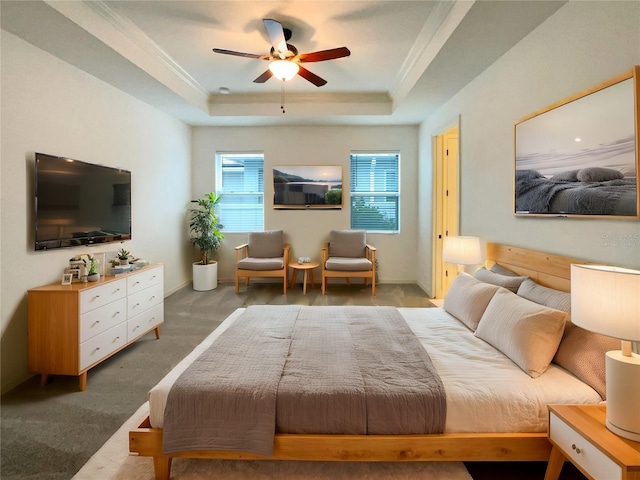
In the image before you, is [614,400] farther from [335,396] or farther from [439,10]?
[439,10]

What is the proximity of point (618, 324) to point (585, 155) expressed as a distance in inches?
43.1

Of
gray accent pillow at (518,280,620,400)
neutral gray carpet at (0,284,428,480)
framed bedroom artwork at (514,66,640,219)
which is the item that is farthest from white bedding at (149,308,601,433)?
framed bedroom artwork at (514,66,640,219)

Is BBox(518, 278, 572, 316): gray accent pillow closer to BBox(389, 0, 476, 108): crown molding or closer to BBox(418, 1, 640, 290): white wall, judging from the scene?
BBox(418, 1, 640, 290): white wall

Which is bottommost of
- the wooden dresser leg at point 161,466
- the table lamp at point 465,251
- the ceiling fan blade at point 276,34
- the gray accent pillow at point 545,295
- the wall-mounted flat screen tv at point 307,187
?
the wooden dresser leg at point 161,466

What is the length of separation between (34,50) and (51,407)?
263 cm

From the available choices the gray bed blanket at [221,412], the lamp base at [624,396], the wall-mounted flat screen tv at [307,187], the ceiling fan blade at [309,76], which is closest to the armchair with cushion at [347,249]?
the wall-mounted flat screen tv at [307,187]

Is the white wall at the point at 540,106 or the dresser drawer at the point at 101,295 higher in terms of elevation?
the white wall at the point at 540,106

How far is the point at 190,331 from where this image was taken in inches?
130

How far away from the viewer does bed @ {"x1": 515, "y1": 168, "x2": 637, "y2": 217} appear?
1.56 meters

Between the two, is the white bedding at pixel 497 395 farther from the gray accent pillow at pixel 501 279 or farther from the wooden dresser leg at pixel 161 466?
the gray accent pillow at pixel 501 279

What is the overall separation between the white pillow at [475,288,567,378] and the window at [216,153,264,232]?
4.32m

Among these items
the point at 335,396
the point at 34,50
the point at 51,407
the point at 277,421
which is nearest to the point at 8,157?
the point at 34,50

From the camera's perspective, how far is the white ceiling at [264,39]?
226cm

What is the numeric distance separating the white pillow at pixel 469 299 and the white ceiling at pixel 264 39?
184 centimetres
